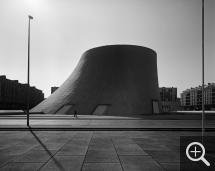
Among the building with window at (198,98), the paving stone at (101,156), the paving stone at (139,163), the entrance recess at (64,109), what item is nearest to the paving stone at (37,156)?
the paving stone at (101,156)

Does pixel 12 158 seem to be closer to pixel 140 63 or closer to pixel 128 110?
pixel 128 110

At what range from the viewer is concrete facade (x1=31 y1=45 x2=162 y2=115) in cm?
3291

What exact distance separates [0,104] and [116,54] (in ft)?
149

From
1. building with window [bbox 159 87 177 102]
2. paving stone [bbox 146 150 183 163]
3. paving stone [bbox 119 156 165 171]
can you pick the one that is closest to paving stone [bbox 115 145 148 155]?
paving stone [bbox 146 150 183 163]

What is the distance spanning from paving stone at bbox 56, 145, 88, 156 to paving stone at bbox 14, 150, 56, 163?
1.08ft

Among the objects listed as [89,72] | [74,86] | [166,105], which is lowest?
[166,105]

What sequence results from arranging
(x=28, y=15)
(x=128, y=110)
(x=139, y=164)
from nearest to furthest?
(x=139, y=164) < (x=28, y=15) < (x=128, y=110)

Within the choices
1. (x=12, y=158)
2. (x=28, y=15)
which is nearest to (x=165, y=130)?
(x=12, y=158)

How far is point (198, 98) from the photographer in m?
105

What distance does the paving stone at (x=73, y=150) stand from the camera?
6.10m

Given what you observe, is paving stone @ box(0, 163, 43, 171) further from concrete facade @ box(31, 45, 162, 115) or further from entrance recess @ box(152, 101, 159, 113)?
entrance recess @ box(152, 101, 159, 113)

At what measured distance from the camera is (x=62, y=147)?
Result: 6.98 meters

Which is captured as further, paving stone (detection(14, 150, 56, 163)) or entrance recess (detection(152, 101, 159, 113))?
entrance recess (detection(152, 101, 159, 113))

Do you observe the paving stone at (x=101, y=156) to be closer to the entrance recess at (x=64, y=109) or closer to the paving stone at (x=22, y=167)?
the paving stone at (x=22, y=167)
